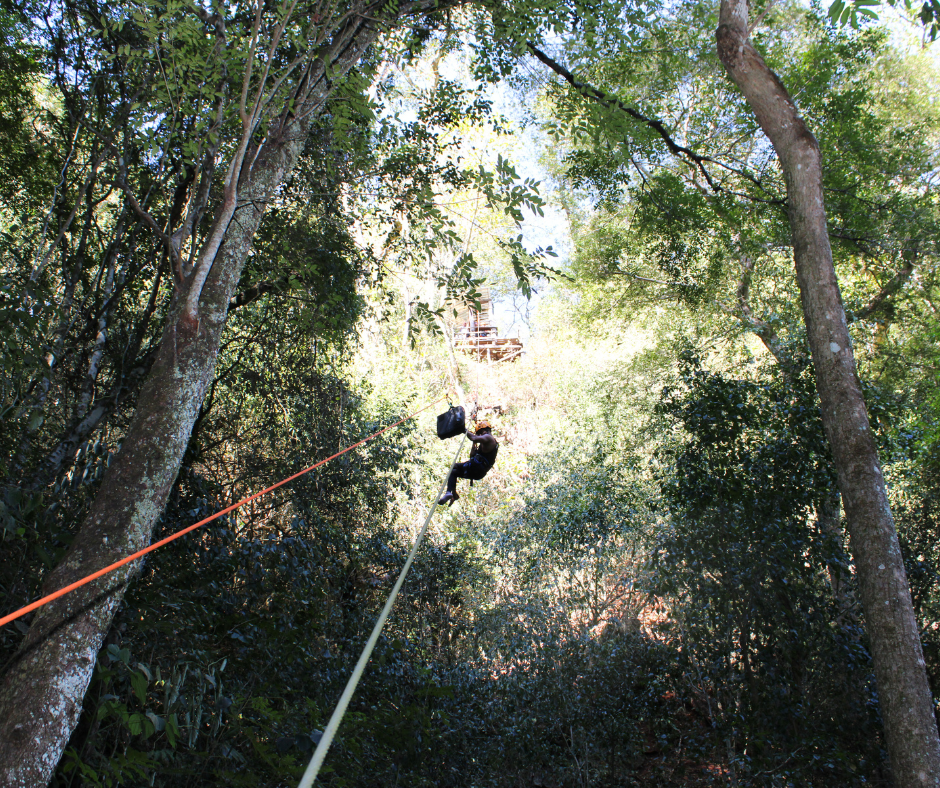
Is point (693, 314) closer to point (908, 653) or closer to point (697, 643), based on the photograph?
point (697, 643)

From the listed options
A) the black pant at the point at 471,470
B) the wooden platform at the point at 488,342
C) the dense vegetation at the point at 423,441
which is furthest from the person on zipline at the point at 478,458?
the wooden platform at the point at 488,342

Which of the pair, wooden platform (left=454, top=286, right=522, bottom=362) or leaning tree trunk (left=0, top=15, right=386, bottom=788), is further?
wooden platform (left=454, top=286, right=522, bottom=362)

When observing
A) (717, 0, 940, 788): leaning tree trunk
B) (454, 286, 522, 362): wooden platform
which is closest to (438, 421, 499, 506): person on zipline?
(717, 0, 940, 788): leaning tree trunk

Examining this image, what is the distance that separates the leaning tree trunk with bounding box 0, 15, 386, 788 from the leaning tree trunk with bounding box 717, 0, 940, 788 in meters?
3.11

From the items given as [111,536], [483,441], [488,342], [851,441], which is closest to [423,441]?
[483,441]

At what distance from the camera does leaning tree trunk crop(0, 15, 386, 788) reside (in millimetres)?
1658

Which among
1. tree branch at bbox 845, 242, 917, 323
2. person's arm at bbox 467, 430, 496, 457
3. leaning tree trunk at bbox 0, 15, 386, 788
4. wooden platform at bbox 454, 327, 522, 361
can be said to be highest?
wooden platform at bbox 454, 327, 522, 361

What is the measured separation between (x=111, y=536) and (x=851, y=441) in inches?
136

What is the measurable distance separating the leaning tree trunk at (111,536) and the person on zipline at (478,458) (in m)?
2.15

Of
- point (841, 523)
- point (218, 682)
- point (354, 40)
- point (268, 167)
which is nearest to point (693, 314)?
point (841, 523)

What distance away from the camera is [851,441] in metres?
3.21

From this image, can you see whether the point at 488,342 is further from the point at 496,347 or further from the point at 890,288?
the point at 890,288

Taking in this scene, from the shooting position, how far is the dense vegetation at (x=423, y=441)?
3086mm

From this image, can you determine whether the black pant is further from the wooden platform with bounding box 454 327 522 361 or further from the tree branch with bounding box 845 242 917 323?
the wooden platform with bounding box 454 327 522 361
